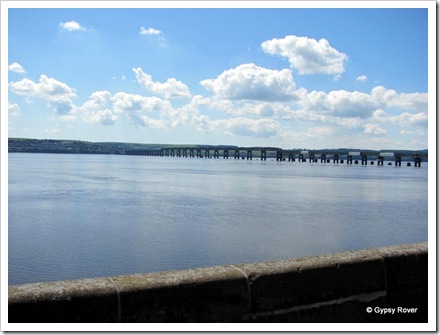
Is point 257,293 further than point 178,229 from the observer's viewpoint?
No

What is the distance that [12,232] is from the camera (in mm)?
20531

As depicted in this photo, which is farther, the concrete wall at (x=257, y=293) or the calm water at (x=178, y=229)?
the calm water at (x=178, y=229)

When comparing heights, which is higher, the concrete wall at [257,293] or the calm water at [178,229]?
the concrete wall at [257,293]

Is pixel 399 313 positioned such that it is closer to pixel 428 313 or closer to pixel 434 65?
pixel 428 313

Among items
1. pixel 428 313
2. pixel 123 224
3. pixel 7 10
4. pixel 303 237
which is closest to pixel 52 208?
pixel 123 224

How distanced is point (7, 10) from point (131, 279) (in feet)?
11.0

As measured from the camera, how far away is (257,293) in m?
4.54

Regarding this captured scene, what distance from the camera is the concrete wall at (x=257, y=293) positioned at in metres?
3.96

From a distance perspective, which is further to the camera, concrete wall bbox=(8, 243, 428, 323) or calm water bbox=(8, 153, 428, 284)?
calm water bbox=(8, 153, 428, 284)

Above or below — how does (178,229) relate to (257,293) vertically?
below

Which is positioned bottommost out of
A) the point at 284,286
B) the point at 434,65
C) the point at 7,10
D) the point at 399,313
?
the point at 399,313

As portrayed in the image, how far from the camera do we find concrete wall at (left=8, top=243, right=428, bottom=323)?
13.0ft

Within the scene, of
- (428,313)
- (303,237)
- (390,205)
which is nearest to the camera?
(428,313)

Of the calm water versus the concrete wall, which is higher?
the concrete wall
